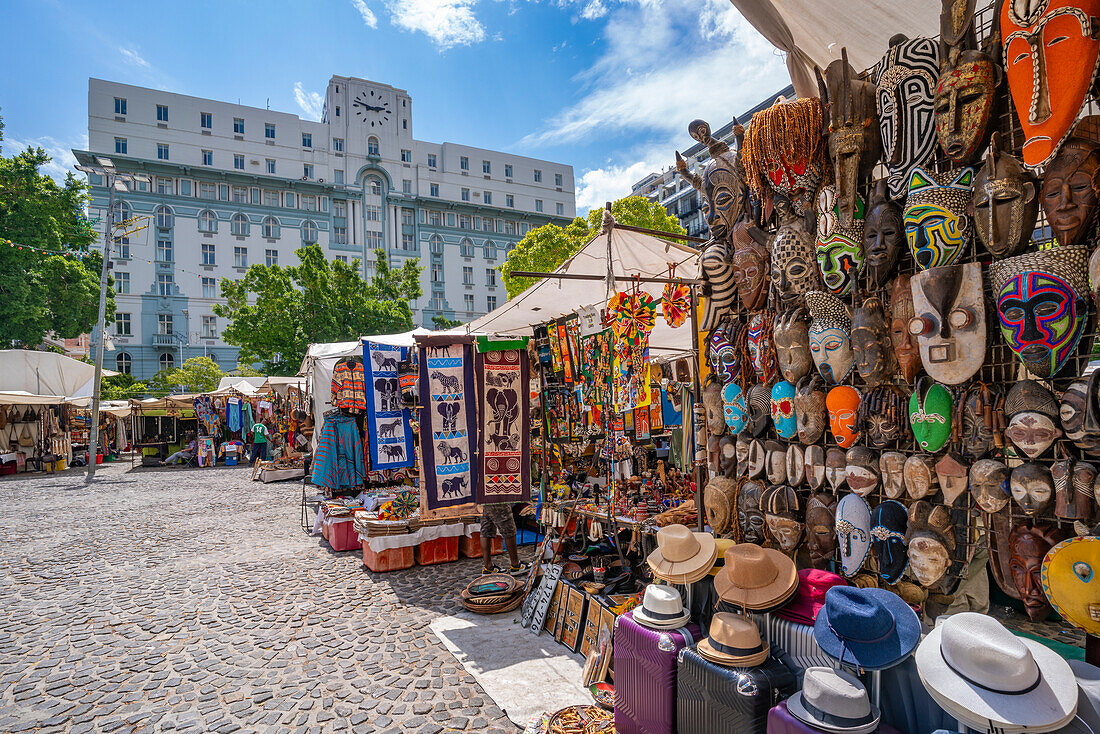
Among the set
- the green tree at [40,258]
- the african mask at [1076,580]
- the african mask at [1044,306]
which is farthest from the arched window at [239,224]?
the african mask at [1076,580]

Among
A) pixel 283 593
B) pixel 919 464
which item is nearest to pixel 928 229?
pixel 919 464

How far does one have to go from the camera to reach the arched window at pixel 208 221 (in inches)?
1396

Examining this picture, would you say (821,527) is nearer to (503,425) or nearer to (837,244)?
(837,244)

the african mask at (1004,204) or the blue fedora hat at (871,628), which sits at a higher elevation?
the african mask at (1004,204)

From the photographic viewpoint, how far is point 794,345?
2594mm

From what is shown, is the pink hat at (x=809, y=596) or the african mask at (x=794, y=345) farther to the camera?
the african mask at (x=794, y=345)

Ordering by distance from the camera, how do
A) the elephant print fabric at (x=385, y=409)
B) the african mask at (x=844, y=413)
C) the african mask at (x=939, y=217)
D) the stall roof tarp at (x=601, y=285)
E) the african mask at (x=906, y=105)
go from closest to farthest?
the african mask at (x=939, y=217) → the african mask at (x=906, y=105) → the african mask at (x=844, y=413) → the stall roof tarp at (x=601, y=285) → the elephant print fabric at (x=385, y=409)

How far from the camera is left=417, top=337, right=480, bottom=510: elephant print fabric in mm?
5824

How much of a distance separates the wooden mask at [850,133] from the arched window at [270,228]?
40839 mm

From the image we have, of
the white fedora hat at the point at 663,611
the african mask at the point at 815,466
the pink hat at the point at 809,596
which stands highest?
the african mask at the point at 815,466

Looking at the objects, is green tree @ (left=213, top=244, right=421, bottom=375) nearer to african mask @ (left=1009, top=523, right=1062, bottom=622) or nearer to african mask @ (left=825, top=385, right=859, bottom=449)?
african mask @ (left=825, top=385, right=859, bottom=449)

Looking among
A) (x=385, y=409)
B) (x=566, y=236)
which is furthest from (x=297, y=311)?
(x=385, y=409)

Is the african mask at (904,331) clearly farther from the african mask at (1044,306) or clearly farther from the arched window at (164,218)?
the arched window at (164,218)

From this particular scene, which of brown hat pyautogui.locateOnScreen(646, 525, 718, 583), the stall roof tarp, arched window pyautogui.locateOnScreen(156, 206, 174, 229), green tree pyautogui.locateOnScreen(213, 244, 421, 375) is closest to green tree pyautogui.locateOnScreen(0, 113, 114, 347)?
green tree pyautogui.locateOnScreen(213, 244, 421, 375)
